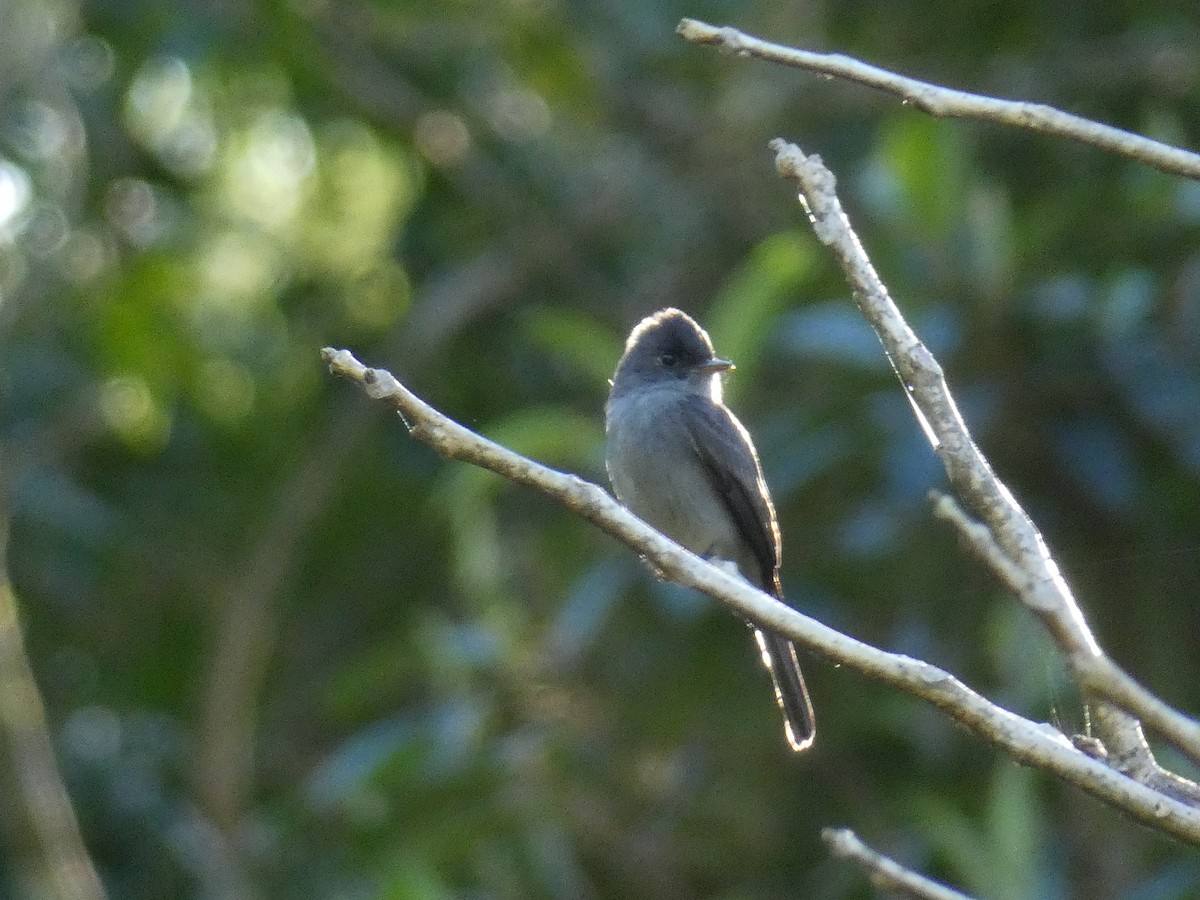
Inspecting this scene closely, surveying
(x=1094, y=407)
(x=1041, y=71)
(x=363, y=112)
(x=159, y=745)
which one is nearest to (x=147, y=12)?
(x=363, y=112)

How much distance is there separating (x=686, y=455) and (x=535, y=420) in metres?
0.75

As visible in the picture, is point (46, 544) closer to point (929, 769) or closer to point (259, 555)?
point (259, 555)

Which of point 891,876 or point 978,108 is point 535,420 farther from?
point 891,876

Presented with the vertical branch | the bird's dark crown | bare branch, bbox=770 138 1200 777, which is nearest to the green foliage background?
the bird's dark crown

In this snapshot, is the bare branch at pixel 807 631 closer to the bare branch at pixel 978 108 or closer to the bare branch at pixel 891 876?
the bare branch at pixel 891 876

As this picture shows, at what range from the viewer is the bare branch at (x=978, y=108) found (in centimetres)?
236

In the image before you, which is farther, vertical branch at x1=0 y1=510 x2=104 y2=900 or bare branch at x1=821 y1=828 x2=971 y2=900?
vertical branch at x1=0 y1=510 x2=104 y2=900

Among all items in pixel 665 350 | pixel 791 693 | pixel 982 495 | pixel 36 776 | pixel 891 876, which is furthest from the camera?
pixel 36 776

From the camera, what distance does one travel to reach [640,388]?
5594mm

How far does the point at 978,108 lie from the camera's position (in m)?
2.48

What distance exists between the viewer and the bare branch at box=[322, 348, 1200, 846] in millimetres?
2115

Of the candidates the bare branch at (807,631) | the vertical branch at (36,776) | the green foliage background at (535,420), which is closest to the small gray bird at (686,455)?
the green foliage background at (535,420)

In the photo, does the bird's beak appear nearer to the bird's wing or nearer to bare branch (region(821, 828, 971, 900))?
the bird's wing

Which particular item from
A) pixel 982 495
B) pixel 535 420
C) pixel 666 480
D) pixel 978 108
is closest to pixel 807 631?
pixel 982 495
